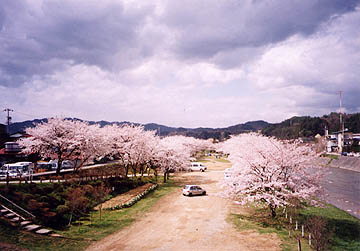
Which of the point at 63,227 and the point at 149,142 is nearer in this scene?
the point at 63,227

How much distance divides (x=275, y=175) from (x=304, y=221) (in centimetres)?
413

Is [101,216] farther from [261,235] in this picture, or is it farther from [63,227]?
[261,235]

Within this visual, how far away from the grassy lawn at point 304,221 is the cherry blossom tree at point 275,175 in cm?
140

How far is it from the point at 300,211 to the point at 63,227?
61.3 ft

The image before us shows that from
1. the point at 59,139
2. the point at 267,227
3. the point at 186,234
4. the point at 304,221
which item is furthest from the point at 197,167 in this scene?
the point at 186,234

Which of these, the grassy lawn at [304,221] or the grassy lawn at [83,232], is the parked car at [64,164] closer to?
the grassy lawn at [83,232]

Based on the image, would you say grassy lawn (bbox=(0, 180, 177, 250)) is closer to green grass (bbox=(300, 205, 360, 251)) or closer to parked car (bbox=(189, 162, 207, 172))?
green grass (bbox=(300, 205, 360, 251))

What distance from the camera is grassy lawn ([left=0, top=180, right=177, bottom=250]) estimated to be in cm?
1162

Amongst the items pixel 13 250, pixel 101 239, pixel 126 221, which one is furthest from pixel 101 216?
pixel 13 250

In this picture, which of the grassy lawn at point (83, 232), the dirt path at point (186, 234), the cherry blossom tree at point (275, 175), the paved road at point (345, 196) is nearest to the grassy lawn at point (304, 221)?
the dirt path at point (186, 234)

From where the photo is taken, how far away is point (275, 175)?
666 inches

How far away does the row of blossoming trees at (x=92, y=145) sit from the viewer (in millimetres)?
25438

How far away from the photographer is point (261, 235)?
14172 millimetres

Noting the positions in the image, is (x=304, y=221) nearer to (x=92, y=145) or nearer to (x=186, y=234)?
(x=186, y=234)
